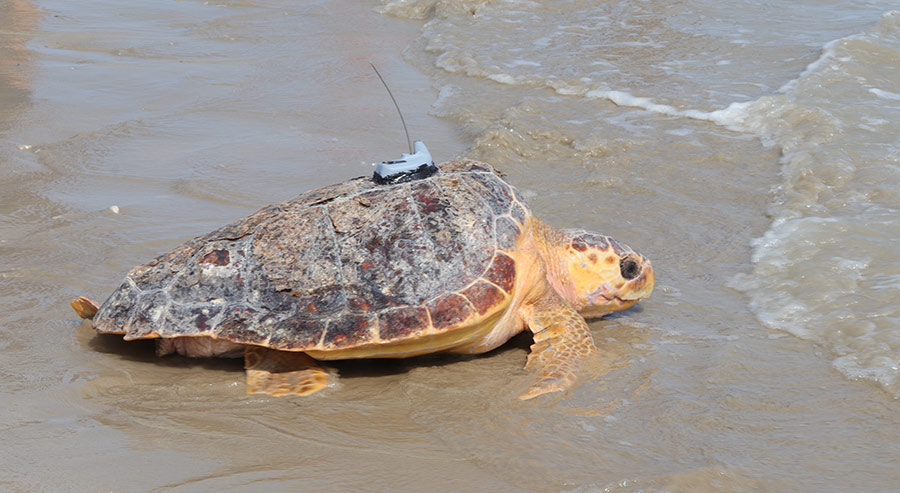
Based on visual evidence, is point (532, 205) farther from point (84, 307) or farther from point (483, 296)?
point (84, 307)

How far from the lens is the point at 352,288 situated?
11.4 ft

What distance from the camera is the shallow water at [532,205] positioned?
2.90 m

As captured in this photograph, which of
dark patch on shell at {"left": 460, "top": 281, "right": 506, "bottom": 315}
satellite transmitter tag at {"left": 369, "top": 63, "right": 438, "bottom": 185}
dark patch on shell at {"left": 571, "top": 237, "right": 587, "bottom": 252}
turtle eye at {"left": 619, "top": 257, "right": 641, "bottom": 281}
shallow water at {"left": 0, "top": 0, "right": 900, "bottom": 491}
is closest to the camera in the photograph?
shallow water at {"left": 0, "top": 0, "right": 900, "bottom": 491}

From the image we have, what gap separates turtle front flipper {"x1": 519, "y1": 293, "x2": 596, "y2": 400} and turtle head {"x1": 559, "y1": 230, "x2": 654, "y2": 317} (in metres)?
0.18

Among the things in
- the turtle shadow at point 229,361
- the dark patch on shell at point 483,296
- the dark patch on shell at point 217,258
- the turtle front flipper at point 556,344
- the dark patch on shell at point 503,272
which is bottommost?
the turtle shadow at point 229,361

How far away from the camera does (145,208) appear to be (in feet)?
16.5

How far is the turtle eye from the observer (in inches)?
161

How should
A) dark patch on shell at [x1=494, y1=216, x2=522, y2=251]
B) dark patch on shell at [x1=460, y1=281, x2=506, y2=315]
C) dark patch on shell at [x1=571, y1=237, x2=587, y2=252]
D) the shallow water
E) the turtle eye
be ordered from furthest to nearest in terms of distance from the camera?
dark patch on shell at [x1=571, y1=237, x2=587, y2=252] < the turtle eye < dark patch on shell at [x1=494, y1=216, x2=522, y2=251] < dark patch on shell at [x1=460, y1=281, x2=506, y2=315] < the shallow water

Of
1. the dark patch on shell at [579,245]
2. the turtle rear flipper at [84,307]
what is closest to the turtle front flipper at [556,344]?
the dark patch on shell at [579,245]

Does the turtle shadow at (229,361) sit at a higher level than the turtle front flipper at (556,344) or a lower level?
lower

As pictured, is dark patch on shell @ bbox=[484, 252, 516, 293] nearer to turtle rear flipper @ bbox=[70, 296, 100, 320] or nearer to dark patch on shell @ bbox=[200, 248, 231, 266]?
dark patch on shell @ bbox=[200, 248, 231, 266]

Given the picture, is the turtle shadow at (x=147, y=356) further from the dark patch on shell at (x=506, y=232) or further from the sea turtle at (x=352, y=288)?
the dark patch on shell at (x=506, y=232)

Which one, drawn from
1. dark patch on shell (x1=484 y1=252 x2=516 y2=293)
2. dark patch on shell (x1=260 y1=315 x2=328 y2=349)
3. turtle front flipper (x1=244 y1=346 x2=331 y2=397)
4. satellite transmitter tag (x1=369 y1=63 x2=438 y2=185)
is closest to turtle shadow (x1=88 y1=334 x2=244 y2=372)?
turtle front flipper (x1=244 y1=346 x2=331 y2=397)

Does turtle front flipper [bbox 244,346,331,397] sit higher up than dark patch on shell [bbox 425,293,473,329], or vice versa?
dark patch on shell [bbox 425,293,473,329]
